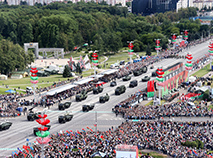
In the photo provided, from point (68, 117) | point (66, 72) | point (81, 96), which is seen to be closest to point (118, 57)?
point (66, 72)

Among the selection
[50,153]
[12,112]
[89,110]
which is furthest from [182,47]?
[50,153]

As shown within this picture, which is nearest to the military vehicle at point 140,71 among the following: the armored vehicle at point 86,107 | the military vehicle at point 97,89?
the military vehicle at point 97,89

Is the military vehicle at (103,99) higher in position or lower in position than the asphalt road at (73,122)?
higher

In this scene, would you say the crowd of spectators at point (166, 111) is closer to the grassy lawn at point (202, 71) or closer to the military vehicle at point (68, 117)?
the military vehicle at point (68, 117)

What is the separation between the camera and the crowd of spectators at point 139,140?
1819 inches

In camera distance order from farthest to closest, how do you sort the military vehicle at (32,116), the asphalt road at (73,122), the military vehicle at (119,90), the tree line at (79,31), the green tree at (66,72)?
1. the tree line at (79,31)
2. the green tree at (66,72)
3. the military vehicle at (119,90)
4. the military vehicle at (32,116)
5. the asphalt road at (73,122)

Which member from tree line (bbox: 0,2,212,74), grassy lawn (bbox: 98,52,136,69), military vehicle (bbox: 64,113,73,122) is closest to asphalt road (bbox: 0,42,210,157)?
military vehicle (bbox: 64,113,73,122)

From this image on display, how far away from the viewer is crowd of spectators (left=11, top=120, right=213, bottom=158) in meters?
46.2

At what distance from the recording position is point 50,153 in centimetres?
4612

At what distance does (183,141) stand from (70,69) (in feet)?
213

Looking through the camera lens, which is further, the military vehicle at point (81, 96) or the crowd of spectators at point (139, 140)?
the military vehicle at point (81, 96)

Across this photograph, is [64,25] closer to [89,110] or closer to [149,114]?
[89,110]

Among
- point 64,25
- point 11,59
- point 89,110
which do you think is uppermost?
point 64,25

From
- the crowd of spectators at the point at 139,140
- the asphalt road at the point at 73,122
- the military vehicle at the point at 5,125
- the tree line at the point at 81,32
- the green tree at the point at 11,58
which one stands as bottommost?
the asphalt road at the point at 73,122
